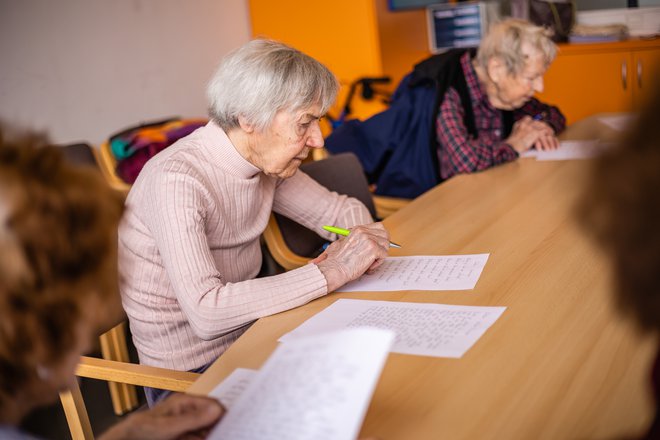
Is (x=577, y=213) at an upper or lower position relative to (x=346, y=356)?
upper

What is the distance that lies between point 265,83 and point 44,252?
1.03m

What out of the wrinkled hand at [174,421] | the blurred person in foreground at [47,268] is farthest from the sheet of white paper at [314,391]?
the blurred person in foreground at [47,268]

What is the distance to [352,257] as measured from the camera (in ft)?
5.55

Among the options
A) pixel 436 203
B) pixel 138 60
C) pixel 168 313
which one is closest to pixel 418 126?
pixel 436 203

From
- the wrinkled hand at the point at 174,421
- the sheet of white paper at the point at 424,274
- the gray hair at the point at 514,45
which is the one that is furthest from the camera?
the gray hair at the point at 514,45

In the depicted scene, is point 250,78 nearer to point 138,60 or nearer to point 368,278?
point 368,278

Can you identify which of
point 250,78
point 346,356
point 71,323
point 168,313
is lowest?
point 168,313

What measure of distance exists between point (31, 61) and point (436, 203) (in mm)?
2325

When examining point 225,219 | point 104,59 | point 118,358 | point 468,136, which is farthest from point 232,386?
point 104,59

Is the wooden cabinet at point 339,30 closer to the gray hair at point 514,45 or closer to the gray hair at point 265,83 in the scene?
the gray hair at point 514,45

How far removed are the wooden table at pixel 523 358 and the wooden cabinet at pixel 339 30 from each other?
119 inches

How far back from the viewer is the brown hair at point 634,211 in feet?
2.19

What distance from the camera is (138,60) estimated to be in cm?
417

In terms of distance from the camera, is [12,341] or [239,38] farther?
[239,38]
